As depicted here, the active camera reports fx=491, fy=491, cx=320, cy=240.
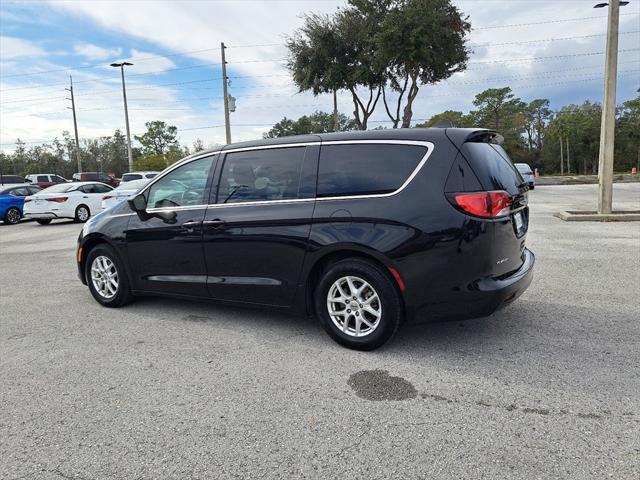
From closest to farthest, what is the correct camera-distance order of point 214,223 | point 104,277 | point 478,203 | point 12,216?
1. point 478,203
2. point 214,223
3. point 104,277
4. point 12,216

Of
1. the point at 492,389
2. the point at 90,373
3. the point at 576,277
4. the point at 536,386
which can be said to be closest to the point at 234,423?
the point at 90,373

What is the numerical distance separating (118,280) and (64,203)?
12.7 meters

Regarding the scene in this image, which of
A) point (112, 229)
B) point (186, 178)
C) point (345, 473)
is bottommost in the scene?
point (345, 473)

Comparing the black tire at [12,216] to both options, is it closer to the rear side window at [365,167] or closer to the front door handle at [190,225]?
the front door handle at [190,225]

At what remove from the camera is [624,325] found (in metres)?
4.43

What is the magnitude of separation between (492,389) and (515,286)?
0.95 meters

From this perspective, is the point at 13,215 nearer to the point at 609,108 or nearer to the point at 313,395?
the point at 313,395

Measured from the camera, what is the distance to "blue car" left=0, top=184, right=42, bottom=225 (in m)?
17.7

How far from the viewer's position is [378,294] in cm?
383

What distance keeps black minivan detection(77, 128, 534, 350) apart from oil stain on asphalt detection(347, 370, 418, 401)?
0.40m

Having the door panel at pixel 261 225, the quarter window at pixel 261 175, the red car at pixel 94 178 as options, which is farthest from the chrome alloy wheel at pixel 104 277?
the red car at pixel 94 178

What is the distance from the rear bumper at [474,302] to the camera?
3.67 meters

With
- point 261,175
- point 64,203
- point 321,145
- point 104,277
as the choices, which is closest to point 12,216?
point 64,203

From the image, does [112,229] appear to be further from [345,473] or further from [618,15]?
[618,15]
